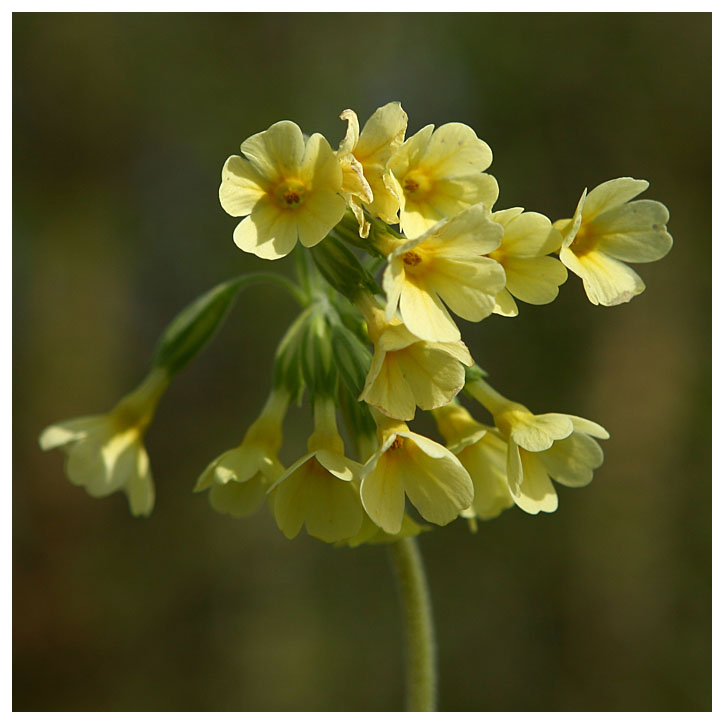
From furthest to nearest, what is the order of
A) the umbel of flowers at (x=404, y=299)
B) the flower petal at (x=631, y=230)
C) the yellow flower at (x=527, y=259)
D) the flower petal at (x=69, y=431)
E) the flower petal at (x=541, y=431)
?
the flower petal at (x=69, y=431)
the flower petal at (x=631, y=230)
the flower petal at (x=541, y=431)
the yellow flower at (x=527, y=259)
the umbel of flowers at (x=404, y=299)

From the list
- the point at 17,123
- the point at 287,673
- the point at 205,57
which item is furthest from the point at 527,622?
the point at 17,123

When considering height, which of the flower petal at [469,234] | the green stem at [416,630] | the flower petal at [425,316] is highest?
the flower petal at [469,234]

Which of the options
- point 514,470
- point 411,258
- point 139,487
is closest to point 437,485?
point 514,470

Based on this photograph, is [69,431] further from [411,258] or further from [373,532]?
[411,258]

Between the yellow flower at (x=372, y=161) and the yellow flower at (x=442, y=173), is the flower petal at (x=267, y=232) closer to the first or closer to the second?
the yellow flower at (x=372, y=161)

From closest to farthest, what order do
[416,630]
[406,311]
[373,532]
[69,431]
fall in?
[406,311]
[373,532]
[416,630]
[69,431]

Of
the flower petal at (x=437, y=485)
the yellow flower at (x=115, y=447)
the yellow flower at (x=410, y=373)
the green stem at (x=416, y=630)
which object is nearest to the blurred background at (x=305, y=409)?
the yellow flower at (x=115, y=447)
